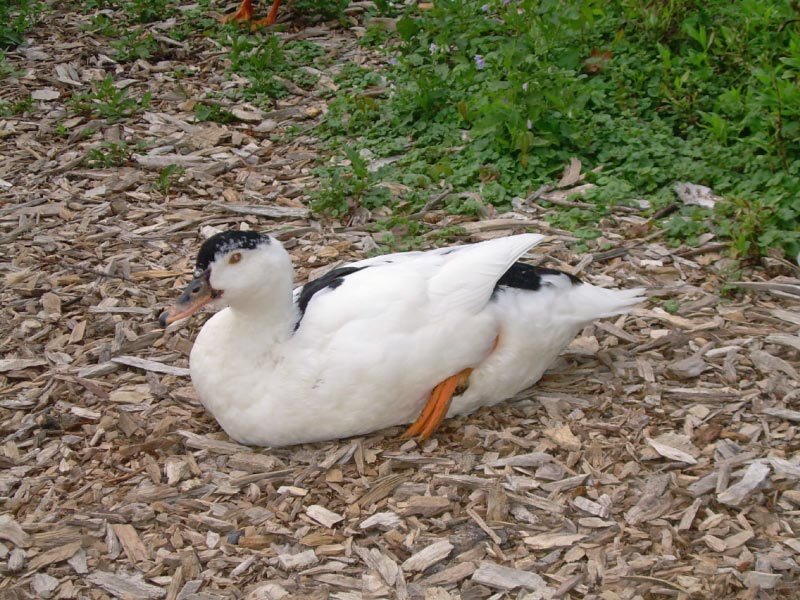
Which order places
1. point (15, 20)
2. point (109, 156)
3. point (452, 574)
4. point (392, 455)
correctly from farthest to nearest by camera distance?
point (15, 20)
point (109, 156)
point (392, 455)
point (452, 574)

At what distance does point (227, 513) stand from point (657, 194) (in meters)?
2.77

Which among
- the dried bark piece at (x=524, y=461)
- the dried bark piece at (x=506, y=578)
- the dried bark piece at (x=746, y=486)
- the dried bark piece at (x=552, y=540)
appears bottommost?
the dried bark piece at (x=506, y=578)

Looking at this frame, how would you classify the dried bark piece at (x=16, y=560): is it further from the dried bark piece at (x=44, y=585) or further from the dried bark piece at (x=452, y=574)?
the dried bark piece at (x=452, y=574)

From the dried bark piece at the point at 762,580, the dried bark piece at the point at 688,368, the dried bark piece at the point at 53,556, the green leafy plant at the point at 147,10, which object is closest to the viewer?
the dried bark piece at the point at 762,580

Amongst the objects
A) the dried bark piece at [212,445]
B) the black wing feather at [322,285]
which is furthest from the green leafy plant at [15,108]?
the dried bark piece at [212,445]

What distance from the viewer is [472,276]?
364cm

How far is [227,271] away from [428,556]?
3.86ft

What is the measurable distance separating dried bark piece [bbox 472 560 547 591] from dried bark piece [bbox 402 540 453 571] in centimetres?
13

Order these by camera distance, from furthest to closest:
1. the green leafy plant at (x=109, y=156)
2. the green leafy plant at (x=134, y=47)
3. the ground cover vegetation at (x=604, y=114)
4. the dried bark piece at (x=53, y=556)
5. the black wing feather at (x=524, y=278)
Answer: the green leafy plant at (x=134, y=47), the green leafy plant at (x=109, y=156), the ground cover vegetation at (x=604, y=114), the black wing feather at (x=524, y=278), the dried bark piece at (x=53, y=556)

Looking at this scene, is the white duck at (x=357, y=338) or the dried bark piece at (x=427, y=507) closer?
the dried bark piece at (x=427, y=507)

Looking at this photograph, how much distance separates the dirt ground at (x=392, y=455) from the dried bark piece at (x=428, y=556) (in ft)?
0.03

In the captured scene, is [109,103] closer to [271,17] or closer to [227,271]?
[271,17]

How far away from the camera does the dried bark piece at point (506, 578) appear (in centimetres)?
303

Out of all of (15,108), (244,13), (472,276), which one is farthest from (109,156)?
(472,276)
